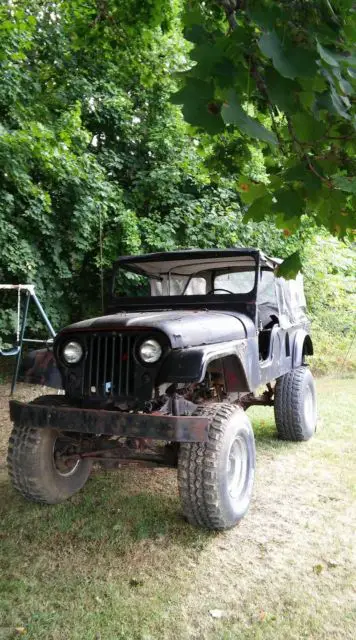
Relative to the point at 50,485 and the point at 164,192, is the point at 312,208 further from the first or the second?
the point at 164,192

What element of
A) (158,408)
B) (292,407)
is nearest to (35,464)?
(158,408)

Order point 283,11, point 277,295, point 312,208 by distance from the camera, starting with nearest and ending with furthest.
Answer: point 283,11, point 312,208, point 277,295

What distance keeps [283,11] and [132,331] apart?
6.82ft

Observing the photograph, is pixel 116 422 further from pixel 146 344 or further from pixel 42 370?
pixel 42 370

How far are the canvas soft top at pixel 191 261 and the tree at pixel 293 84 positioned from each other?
7.74 feet

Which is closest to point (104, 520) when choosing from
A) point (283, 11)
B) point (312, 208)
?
point (312, 208)

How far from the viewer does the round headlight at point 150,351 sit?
3.11 meters

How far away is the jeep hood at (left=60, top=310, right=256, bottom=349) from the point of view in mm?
3131

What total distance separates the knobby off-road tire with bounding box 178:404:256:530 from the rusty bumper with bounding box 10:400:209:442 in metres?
0.20

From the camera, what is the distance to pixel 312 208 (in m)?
1.97

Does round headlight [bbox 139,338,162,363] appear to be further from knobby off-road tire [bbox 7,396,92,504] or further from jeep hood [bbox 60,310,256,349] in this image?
knobby off-road tire [bbox 7,396,92,504]

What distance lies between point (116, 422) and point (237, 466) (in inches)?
39.9

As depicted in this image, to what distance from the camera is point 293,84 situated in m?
1.50

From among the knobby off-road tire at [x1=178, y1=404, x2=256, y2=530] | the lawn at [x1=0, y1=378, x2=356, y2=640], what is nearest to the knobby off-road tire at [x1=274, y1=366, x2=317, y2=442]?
the lawn at [x1=0, y1=378, x2=356, y2=640]
